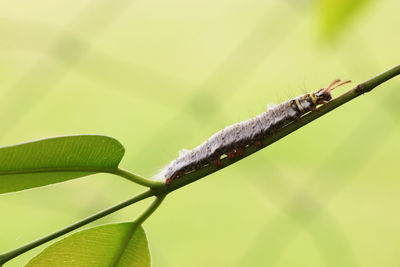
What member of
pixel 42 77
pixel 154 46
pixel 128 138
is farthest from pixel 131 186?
pixel 154 46

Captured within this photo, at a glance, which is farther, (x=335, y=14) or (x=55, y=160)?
(x=335, y=14)

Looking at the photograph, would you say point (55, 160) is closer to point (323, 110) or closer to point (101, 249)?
point (101, 249)

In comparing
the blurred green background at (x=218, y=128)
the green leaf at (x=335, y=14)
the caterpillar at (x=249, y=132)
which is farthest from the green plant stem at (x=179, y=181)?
the blurred green background at (x=218, y=128)

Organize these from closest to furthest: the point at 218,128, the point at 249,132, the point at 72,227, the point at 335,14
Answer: the point at 72,227 → the point at 335,14 → the point at 249,132 → the point at 218,128

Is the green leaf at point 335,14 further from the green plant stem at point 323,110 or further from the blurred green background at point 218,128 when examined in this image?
the blurred green background at point 218,128

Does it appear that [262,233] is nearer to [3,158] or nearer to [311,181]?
[311,181]

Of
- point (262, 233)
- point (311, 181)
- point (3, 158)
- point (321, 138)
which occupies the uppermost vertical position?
point (3, 158)

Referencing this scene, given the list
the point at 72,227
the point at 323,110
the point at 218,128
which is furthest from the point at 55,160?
the point at 218,128
